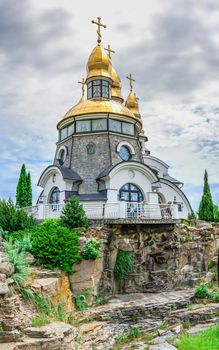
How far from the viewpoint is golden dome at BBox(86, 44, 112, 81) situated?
87.4 ft

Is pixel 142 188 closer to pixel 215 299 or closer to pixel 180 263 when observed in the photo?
pixel 180 263

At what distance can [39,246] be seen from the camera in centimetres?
1469

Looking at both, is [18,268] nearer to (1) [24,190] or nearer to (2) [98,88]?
(2) [98,88]

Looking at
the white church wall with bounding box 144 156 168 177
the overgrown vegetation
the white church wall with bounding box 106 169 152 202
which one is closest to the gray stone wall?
the white church wall with bounding box 106 169 152 202

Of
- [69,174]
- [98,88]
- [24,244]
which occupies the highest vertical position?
[98,88]

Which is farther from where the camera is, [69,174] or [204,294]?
[69,174]

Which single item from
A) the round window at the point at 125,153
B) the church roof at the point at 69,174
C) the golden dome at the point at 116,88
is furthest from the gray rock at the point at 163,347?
the golden dome at the point at 116,88

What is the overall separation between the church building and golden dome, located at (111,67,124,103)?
19.0ft

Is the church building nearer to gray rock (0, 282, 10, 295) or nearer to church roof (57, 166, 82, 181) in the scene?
church roof (57, 166, 82, 181)

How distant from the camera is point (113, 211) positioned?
19.3 m

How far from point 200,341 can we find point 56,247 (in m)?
6.69

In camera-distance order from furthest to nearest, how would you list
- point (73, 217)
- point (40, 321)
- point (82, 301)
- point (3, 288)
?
point (73, 217) → point (82, 301) → point (40, 321) → point (3, 288)

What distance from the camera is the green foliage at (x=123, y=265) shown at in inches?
702

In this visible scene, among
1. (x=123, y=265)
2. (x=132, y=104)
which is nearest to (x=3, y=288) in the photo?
(x=123, y=265)
